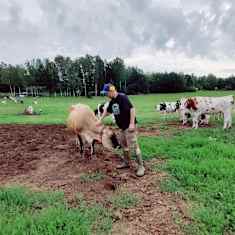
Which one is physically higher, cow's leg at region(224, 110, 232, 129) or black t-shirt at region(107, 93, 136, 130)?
black t-shirt at region(107, 93, 136, 130)

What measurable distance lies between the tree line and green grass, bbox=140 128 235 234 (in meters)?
61.5

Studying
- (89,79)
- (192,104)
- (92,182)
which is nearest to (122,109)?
(92,182)

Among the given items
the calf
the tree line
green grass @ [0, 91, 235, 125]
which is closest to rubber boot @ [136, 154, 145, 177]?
the calf

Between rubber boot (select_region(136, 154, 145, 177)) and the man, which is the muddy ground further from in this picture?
the man

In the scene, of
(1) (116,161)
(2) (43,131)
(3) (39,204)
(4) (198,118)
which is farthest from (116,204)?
(4) (198,118)

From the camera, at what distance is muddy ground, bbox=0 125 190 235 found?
4.37m

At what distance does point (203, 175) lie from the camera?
593 centimetres

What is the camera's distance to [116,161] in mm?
7156

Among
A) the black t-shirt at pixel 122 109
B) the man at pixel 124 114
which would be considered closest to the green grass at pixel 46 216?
the man at pixel 124 114

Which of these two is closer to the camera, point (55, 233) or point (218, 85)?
point (55, 233)

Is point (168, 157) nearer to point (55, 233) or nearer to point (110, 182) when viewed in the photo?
point (110, 182)

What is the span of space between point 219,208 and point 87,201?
6.74 ft

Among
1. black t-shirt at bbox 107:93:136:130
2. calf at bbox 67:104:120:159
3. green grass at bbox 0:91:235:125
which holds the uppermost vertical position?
black t-shirt at bbox 107:93:136:130

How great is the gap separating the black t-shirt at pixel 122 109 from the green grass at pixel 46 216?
2011 millimetres
